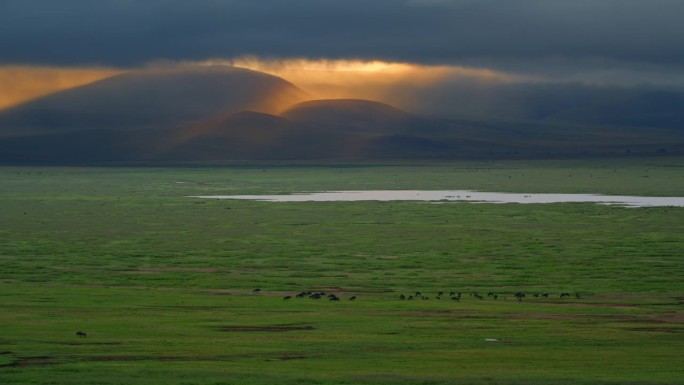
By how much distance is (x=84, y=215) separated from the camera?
8469cm

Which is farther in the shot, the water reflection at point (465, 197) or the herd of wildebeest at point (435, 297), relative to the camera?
the water reflection at point (465, 197)

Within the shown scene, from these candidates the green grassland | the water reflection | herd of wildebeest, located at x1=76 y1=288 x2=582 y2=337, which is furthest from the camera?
the water reflection

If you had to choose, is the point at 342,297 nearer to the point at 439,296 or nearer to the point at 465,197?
the point at 439,296

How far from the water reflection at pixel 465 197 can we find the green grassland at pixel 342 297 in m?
14.0

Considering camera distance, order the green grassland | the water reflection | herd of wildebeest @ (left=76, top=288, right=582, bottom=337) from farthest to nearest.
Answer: the water reflection, herd of wildebeest @ (left=76, top=288, right=582, bottom=337), the green grassland

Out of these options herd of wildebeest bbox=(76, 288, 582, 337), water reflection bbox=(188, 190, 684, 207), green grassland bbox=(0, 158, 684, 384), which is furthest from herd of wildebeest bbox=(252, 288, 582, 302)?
water reflection bbox=(188, 190, 684, 207)

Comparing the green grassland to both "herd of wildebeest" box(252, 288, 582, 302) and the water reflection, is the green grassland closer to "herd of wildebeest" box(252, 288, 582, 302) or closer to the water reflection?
"herd of wildebeest" box(252, 288, 582, 302)

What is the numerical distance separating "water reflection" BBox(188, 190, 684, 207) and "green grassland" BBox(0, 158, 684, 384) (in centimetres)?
1401

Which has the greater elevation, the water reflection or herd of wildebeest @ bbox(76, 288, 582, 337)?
herd of wildebeest @ bbox(76, 288, 582, 337)

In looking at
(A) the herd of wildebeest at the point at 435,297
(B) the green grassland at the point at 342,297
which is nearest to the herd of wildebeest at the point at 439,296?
(A) the herd of wildebeest at the point at 435,297

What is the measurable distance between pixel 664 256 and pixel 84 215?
147 ft

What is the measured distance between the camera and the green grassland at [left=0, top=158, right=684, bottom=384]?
984 inches

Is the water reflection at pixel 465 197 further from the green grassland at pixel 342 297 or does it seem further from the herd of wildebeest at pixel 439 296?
the herd of wildebeest at pixel 439 296

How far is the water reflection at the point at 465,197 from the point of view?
100500 mm
